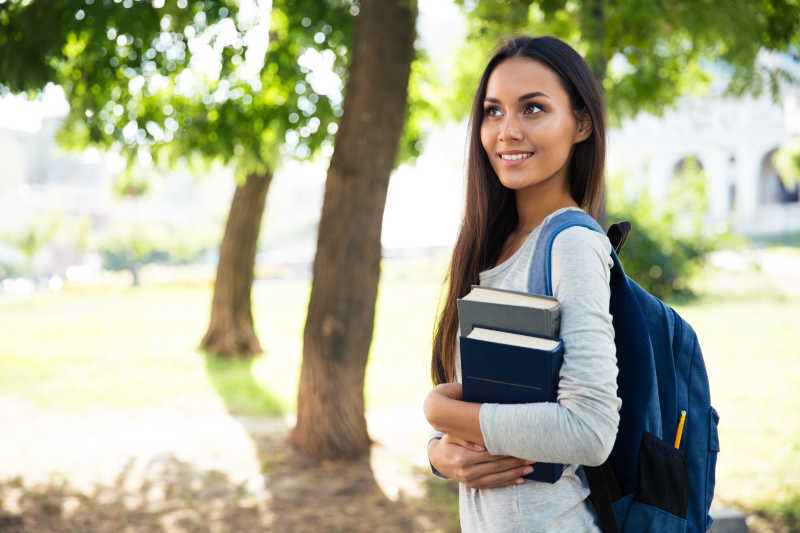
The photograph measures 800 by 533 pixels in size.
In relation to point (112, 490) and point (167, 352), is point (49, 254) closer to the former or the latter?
point (167, 352)

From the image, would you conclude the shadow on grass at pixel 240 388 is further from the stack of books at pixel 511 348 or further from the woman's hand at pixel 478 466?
the stack of books at pixel 511 348

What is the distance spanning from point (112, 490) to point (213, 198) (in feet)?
206

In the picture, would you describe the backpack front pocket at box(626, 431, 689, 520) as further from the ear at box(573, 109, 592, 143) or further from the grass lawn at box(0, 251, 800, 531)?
the grass lawn at box(0, 251, 800, 531)

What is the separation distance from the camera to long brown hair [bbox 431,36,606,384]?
1589 millimetres

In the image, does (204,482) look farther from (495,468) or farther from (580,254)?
(580,254)

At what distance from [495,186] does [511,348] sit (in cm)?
56

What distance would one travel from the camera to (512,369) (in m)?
1.36

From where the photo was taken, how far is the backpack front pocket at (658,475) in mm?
1415

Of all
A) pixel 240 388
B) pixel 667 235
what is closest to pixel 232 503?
pixel 240 388

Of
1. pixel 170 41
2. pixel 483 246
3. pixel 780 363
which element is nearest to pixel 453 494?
pixel 483 246

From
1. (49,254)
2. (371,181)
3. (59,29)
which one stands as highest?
(59,29)

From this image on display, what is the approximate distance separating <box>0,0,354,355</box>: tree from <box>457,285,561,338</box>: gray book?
182 inches

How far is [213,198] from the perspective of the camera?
217 ft

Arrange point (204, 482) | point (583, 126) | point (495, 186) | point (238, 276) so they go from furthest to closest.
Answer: point (238, 276) → point (204, 482) → point (495, 186) → point (583, 126)
